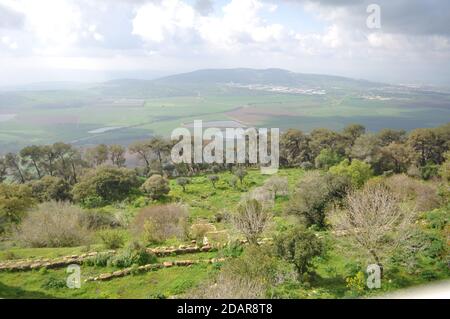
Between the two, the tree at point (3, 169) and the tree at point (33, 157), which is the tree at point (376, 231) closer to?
the tree at point (33, 157)

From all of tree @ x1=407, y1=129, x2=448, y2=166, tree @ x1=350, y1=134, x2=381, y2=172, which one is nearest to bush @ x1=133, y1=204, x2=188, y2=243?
tree @ x1=350, y1=134, x2=381, y2=172

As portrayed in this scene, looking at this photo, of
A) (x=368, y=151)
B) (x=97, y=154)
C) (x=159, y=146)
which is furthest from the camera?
(x=97, y=154)

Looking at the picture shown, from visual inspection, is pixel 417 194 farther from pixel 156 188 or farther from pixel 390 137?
pixel 390 137

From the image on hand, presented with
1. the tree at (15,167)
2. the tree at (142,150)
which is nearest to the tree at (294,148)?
the tree at (142,150)

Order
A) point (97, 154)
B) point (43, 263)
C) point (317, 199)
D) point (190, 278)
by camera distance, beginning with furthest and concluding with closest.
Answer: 1. point (97, 154)
2. point (317, 199)
3. point (43, 263)
4. point (190, 278)

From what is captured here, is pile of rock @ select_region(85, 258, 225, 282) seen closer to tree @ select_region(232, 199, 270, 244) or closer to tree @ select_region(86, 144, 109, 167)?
tree @ select_region(232, 199, 270, 244)

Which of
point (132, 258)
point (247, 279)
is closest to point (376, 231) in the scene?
point (247, 279)
